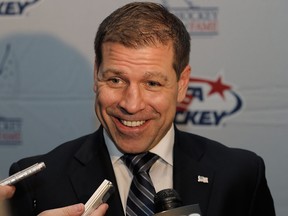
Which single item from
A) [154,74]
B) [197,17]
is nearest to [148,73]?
[154,74]

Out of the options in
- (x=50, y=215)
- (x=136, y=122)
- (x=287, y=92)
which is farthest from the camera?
(x=287, y=92)

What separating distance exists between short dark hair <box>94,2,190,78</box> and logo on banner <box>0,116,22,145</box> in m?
0.79

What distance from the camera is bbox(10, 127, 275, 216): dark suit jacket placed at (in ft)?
3.94

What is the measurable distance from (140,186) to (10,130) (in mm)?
852

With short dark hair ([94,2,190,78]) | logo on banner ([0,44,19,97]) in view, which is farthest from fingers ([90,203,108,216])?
logo on banner ([0,44,19,97])

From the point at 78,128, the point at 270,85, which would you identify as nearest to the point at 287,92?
the point at 270,85

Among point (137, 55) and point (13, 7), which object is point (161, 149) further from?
point (13, 7)

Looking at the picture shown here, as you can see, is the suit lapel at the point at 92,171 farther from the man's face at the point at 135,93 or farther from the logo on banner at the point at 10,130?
the logo on banner at the point at 10,130

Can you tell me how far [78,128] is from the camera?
73.0 inches

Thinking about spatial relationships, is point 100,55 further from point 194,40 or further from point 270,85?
point 270,85

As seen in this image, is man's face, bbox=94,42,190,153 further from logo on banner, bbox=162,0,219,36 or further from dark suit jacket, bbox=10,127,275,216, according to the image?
logo on banner, bbox=162,0,219,36

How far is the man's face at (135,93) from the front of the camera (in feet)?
3.61

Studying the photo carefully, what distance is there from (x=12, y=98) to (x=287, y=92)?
922 mm

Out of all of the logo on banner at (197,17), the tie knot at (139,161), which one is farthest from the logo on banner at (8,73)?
the tie knot at (139,161)
